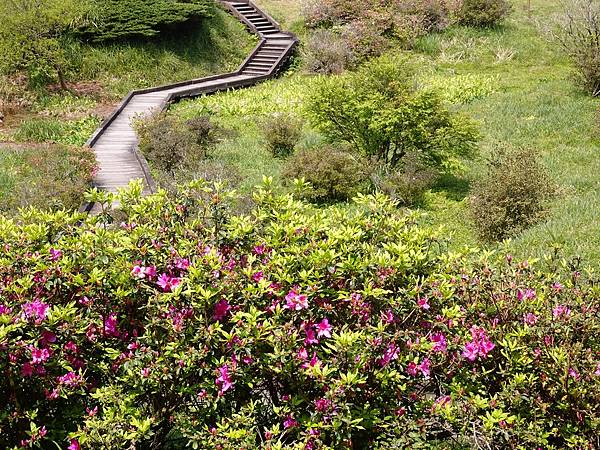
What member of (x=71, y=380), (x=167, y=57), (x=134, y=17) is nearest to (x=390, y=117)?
(x=71, y=380)

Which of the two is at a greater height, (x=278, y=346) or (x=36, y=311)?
(x=36, y=311)

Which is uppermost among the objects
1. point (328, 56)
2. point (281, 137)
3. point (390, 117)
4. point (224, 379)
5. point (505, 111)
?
A: point (224, 379)

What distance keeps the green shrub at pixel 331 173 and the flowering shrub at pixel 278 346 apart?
802 cm

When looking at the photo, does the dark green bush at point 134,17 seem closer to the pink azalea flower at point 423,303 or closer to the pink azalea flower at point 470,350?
the pink azalea flower at point 423,303

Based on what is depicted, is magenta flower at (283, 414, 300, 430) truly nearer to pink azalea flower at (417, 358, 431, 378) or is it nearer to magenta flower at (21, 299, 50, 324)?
pink azalea flower at (417, 358, 431, 378)

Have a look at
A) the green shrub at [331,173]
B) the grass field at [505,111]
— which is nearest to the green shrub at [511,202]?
the grass field at [505,111]

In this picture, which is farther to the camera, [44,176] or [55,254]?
[44,176]

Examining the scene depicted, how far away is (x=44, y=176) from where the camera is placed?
39.4 feet

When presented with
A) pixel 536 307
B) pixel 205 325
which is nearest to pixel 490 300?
pixel 536 307

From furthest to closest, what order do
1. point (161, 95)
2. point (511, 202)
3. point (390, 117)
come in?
1. point (161, 95)
2. point (390, 117)
3. point (511, 202)

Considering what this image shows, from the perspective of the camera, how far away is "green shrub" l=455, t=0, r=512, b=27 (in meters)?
25.3

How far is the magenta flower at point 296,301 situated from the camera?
3.70m

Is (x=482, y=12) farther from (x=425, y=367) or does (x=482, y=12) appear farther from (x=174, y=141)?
(x=425, y=367)

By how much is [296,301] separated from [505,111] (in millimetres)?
14958
